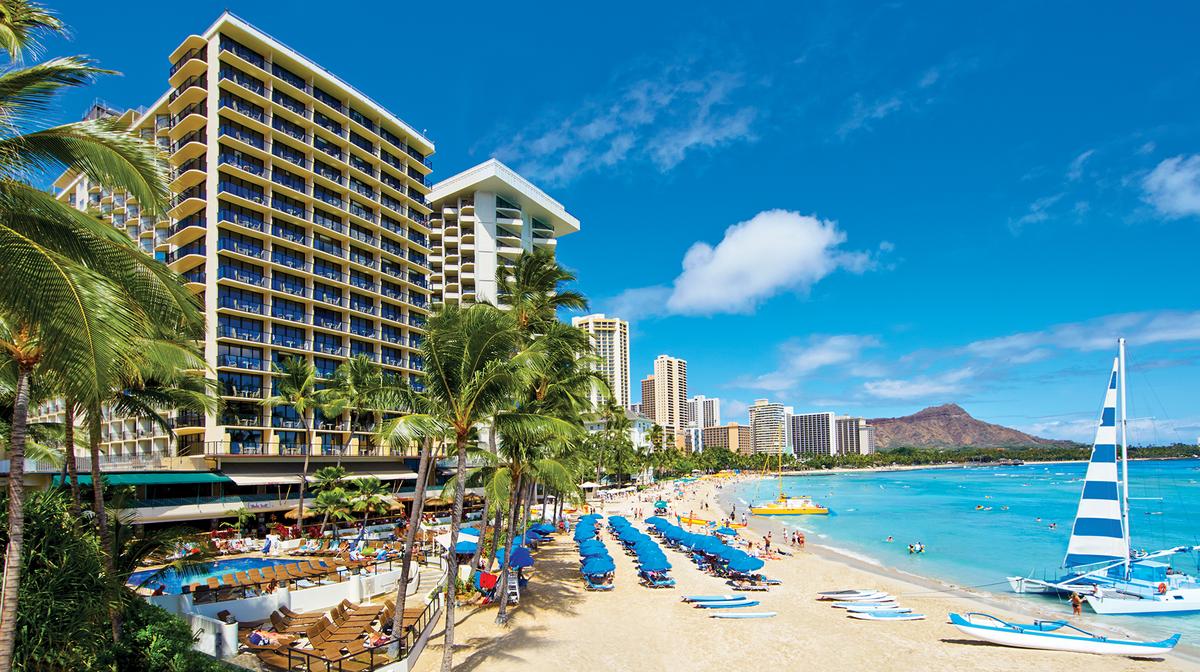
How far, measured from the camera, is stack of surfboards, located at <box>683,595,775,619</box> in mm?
24359

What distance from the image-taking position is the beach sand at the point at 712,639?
18812mm

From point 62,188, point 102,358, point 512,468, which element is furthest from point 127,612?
point 62,188

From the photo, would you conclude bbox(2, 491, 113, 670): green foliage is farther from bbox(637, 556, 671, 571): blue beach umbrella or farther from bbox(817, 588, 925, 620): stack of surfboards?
bbox(817, 588, 925, 620): stack of surfboards

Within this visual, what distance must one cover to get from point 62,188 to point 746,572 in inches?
2913

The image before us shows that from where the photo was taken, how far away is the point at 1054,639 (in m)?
21.3

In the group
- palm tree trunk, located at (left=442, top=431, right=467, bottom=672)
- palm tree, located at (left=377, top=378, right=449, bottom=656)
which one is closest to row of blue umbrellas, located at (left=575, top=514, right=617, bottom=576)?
palm tree, located at (left=377, top=378, right=449, bottom=656)

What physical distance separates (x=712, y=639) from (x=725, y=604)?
15.0 feet

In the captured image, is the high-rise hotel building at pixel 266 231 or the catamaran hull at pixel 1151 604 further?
the high-rise hotel building at pixel 266 231

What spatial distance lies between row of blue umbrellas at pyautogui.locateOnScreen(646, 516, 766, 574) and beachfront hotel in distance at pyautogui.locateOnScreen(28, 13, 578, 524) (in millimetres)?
19403

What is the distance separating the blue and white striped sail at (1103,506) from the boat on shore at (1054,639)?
8.17 m

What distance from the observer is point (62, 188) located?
6341cm

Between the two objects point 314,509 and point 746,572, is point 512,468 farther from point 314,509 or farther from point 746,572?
point 314,509

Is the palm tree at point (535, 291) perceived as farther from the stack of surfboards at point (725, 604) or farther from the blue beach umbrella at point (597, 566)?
the stack of surfboards at point (725, 604)

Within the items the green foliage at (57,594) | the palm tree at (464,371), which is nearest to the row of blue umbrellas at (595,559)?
the palm tree at (464,371)
